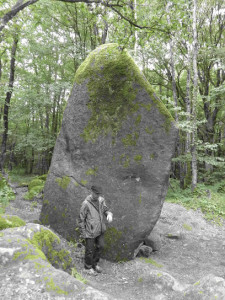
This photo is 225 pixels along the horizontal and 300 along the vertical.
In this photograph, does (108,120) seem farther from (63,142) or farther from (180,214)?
(180,214)

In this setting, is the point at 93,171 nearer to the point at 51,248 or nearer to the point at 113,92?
the point at 113,92

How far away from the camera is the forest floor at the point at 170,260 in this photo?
405cm

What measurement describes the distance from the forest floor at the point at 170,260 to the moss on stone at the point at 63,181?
1551 mm

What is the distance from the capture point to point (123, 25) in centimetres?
500

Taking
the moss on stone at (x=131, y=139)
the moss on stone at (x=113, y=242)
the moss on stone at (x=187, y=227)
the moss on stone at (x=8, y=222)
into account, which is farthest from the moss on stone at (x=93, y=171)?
the moss on stone at (x=187, y=227)

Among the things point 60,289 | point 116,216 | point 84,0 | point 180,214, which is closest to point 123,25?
point 84,0

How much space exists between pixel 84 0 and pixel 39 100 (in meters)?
9.44

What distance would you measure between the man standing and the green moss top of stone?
6.72 feet

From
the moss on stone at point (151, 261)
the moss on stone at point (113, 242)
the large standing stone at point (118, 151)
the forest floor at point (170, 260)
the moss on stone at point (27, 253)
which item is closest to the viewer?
the moss on stone at point (27, 253)

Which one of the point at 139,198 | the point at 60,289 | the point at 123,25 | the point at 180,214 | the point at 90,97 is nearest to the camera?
the point at 60,289

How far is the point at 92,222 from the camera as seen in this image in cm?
468

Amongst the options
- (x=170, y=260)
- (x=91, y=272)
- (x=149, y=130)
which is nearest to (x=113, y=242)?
(x=91, y=272)

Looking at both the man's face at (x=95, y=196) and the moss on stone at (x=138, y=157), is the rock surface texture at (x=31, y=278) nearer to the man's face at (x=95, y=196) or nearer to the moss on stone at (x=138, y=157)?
the man's face at (x=95, y=196)

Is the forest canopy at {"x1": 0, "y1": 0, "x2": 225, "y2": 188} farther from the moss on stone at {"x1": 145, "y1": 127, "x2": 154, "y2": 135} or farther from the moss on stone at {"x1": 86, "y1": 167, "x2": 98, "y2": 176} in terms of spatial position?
the moss on stone at {"x1": 86, "y1": 167, "x2": 98, "y2": 176}
